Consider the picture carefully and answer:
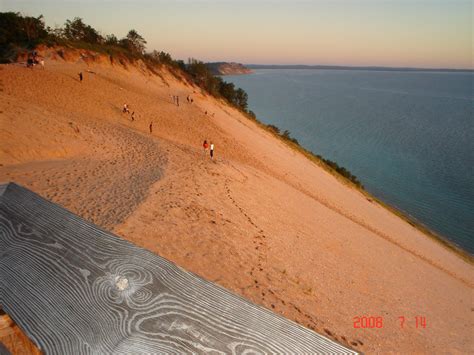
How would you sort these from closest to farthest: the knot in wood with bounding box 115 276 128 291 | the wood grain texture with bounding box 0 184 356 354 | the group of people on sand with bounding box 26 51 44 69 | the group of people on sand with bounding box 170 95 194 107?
1. the wood grain texture with bounding box 0 184 356 354
2. the knot in wood with bounding box 115 276 128 291
3. the group of people on sand with bounding box 26 51 44 69
4. the group of people on sand with bounding box 170 95 194 107

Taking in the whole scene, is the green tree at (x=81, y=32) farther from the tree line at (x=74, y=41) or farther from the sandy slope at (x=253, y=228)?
the sandy slope at (x=253, y=228)

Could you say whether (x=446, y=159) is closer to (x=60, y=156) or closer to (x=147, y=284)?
(x=60, y=156)

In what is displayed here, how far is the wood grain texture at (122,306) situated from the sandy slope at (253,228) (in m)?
5.03

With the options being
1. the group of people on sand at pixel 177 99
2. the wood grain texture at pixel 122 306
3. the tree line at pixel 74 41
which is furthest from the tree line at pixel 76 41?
the wood grain texture at pixel 122 306

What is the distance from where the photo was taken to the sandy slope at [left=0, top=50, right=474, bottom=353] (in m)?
6.81

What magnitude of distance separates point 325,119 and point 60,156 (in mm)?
62863

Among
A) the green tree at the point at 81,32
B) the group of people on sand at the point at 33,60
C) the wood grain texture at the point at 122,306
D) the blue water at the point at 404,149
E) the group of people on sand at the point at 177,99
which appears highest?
the green tree at the point at 81,32

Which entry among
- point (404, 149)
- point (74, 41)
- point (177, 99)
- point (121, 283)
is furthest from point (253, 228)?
point (404, 149)

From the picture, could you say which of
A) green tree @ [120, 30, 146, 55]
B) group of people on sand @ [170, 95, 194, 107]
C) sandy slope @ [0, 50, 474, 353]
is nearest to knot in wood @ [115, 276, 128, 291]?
sandy slope @ [0, 50, 474, 353]

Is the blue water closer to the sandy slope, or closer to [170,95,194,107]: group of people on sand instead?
the sandy slope

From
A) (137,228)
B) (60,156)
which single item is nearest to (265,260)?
(137,228)

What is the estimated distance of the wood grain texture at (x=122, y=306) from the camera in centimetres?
113

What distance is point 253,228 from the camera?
30.6 ft

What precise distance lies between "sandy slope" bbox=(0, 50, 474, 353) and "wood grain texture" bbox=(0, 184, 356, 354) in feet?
16.5
